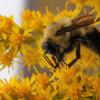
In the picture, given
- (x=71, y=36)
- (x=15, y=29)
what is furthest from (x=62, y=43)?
(x=15, y=29)

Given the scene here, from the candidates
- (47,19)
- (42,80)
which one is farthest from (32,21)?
(42,80)

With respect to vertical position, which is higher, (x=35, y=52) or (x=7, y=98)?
(x=35, y=52)

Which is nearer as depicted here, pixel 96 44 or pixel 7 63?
pixel 96 44

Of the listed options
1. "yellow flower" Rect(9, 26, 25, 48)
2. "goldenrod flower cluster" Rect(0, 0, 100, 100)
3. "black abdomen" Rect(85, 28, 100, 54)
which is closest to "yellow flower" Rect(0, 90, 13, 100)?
"goldenrod flower cluster" Rect(0, 0, 100, 100)

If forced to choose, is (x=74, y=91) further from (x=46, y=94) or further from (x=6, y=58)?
(x=6, y=58)

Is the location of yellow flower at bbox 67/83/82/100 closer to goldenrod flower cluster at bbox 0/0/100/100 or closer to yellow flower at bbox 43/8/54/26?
goldenrod flower cluster at bbox 0/0/100/100

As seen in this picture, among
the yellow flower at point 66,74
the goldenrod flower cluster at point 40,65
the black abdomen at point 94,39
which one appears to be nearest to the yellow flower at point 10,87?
the goldenrod flower cluster at point 40,65

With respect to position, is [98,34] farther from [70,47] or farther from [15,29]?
[15,29]
